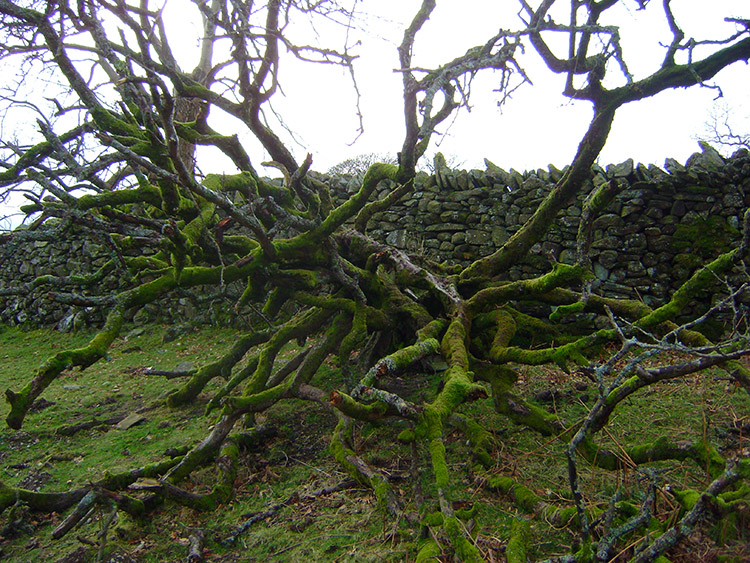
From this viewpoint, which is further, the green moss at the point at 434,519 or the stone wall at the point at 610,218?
the stone wall at the point at 610,218

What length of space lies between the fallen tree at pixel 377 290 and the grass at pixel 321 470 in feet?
0.45

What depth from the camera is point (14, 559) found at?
278 cm

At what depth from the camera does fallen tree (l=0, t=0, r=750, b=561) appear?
8.06 ft

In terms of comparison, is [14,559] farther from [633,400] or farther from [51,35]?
[633,400]

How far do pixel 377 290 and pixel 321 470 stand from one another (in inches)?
90.0

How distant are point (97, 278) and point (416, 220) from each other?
15.3ft

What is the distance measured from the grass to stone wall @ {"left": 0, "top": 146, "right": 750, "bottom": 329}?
1.69 m

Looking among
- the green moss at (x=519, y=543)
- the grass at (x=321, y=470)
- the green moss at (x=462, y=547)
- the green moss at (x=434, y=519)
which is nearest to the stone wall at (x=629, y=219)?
the grass at (x=321, y=470)

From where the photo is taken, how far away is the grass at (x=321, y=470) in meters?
2.63

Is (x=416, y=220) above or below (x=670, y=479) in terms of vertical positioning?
above

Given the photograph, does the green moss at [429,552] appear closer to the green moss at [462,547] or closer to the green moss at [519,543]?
the green moss at [462,547]

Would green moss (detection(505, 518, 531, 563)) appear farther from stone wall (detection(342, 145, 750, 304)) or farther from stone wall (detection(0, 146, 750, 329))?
stone wall (detection(342, 145, 750, 304))

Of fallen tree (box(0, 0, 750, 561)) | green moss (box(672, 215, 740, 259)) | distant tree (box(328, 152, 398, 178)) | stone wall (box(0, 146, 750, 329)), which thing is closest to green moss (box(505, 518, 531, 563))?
fallen tree (box(0, 0, 750, 561))

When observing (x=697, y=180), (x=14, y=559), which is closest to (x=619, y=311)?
(x=697, y=180)
